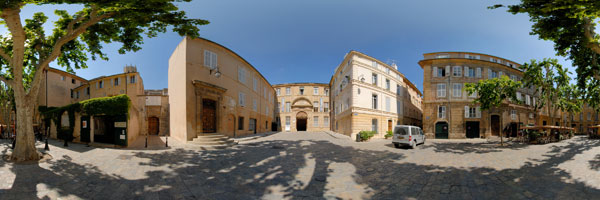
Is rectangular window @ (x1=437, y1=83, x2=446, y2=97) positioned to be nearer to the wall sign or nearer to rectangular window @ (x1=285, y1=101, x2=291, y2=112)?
rectangular window @ (x1=285, y1=101, x2=291, y2=112)

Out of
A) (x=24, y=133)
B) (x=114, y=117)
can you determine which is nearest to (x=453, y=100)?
(x=114, y=117)

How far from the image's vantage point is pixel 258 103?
86.6ft

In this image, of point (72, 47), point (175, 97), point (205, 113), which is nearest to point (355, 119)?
point (205, 113)

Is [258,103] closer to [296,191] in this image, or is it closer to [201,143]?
[201,143]

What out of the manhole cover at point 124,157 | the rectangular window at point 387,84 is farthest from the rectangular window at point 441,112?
the manhole cover at point 124,157

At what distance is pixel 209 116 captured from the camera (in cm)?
1616

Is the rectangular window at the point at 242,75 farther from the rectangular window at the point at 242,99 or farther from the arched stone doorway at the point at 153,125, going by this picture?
the arched stone doorway at the point at 153,125

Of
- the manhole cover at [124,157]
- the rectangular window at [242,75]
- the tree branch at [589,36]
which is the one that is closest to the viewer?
the tree branch at [589,36]

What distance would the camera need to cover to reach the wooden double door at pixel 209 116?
15.8 meters

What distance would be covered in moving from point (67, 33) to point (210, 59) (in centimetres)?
825

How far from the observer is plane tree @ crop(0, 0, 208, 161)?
725 centimetres

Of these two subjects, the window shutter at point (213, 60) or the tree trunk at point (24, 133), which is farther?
the window shutter at point (213, 60)

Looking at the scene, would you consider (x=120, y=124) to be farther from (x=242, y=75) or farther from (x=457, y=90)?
(x=457, y=90)

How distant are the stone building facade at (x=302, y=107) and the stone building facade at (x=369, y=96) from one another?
974cm
